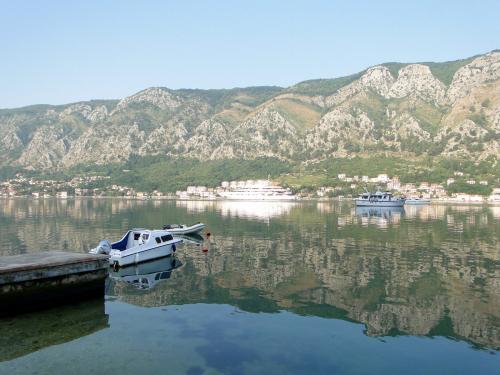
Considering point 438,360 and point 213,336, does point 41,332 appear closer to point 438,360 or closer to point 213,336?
point 213,336

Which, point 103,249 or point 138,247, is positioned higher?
point 103,249

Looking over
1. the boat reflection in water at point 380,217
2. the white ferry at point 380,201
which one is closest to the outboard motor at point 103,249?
the boat reflection in water at point 380,217

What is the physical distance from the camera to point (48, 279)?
2700cm

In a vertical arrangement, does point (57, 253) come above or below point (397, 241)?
above

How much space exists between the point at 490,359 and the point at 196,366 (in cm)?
1281

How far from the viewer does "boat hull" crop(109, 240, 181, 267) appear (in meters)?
40.3

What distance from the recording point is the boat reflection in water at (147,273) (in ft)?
116

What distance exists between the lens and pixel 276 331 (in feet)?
77.4

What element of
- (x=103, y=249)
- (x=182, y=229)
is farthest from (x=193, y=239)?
(x=103, y=249)

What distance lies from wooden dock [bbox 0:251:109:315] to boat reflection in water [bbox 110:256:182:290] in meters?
4.87

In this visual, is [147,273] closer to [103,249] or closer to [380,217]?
[103,249]

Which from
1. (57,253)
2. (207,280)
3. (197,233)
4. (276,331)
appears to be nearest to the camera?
(276,331)

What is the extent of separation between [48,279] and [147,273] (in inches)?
485

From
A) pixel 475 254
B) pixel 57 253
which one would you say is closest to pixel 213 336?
pixel 57 253
